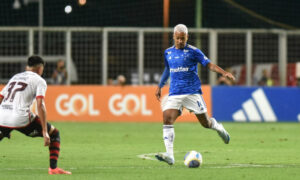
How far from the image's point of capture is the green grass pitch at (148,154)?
34.8ft

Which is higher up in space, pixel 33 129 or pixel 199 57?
pixel 199 57

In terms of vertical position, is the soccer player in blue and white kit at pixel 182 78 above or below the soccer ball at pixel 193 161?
above

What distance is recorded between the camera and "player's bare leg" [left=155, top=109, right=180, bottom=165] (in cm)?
1152

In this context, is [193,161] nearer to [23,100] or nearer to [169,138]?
[169,138]

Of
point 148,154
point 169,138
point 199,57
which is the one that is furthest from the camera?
point 148,154

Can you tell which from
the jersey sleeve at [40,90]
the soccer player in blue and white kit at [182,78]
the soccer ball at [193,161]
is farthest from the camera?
the soccer player in blue and white kit at [182,78]

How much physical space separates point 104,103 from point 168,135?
1362 cm

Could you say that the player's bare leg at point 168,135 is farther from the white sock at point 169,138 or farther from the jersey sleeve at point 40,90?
the jersey sleeve at point 40,90

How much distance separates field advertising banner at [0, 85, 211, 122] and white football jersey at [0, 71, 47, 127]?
15028mm

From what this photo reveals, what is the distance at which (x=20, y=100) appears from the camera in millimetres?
10070

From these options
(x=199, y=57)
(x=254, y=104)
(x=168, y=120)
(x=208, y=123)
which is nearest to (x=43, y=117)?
(x=168, y=120)

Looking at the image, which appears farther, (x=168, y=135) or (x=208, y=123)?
(x=208, y=123)

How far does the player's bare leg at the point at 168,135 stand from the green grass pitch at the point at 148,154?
0.14 metres

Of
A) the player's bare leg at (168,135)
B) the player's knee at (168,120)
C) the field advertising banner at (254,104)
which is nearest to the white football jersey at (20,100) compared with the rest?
the player's bare leg at (168,135)
